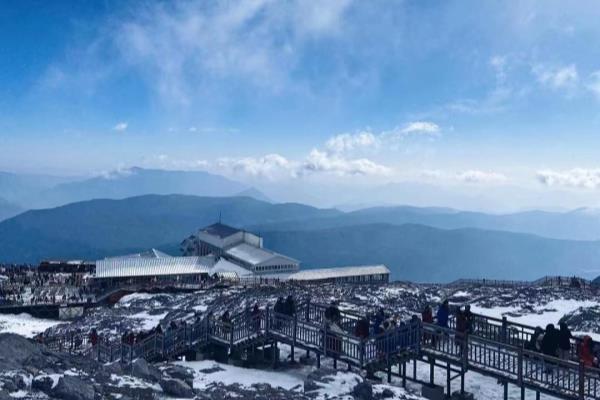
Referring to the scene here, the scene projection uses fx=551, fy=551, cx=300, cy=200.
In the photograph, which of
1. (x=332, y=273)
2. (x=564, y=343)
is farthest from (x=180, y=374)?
(x=332, y=273)

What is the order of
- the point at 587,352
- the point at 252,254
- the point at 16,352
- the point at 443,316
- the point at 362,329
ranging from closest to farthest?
1. the point at 16,352
2. the point at 587,352
3. the point at 362,329
4. the point at 443,316
5. the point at 252,254

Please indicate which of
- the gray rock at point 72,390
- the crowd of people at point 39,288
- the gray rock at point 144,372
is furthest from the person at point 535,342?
the crowd of people at point 39,288

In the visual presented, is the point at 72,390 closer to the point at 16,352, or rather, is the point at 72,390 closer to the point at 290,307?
the point at 16,352

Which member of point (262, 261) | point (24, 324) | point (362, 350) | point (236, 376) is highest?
point (362, 350)

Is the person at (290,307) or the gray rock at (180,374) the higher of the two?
the person at (290,307)

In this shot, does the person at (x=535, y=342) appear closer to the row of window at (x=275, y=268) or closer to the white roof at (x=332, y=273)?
the white roof at (x=332, y=273)

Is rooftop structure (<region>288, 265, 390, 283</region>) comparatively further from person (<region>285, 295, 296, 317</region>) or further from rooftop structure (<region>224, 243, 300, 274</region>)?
person (<region>285, 295, 296, 317</region>)

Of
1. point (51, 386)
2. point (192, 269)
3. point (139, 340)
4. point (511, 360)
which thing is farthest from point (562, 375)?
point (192, 269)
